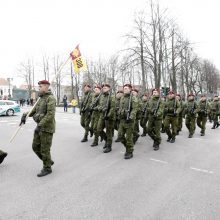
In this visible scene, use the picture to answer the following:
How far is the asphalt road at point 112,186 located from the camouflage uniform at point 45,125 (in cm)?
48

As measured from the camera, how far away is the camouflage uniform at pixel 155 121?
806 centimetres

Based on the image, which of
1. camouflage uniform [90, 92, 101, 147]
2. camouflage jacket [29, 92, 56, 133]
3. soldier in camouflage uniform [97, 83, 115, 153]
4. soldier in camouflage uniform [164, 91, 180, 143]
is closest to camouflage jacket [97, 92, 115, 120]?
Answer: soldier in camouflage uniform [97, 83, 115, 153]

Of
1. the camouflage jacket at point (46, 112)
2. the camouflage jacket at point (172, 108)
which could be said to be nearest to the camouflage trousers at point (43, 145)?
the camouflage jacket at point (46, 112)

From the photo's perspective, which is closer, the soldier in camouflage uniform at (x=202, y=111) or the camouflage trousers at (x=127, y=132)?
the camouflage trousers at (x=127, y=132)

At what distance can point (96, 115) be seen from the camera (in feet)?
27.5

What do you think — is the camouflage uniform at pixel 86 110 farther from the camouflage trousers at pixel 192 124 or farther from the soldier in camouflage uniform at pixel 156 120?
the camouflage trousers at pixel 192 124

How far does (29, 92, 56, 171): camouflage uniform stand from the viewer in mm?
5156

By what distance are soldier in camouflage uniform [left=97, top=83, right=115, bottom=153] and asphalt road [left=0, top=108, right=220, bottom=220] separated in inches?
20.2

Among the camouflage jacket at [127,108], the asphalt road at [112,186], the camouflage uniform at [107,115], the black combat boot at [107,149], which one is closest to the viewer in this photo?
the asphalt road at [112,186]

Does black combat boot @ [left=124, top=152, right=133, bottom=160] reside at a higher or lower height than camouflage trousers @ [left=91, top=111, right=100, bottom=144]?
lower

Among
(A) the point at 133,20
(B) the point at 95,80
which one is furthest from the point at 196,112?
(B) the point at 95,80

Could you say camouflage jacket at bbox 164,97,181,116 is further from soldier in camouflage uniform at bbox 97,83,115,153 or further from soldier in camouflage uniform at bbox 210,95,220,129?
soldier in camouflage uniform at bbox 210,95,220,129

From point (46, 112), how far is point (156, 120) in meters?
3.90

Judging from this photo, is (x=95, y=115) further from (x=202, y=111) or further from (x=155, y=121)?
(x=202, y=111)
